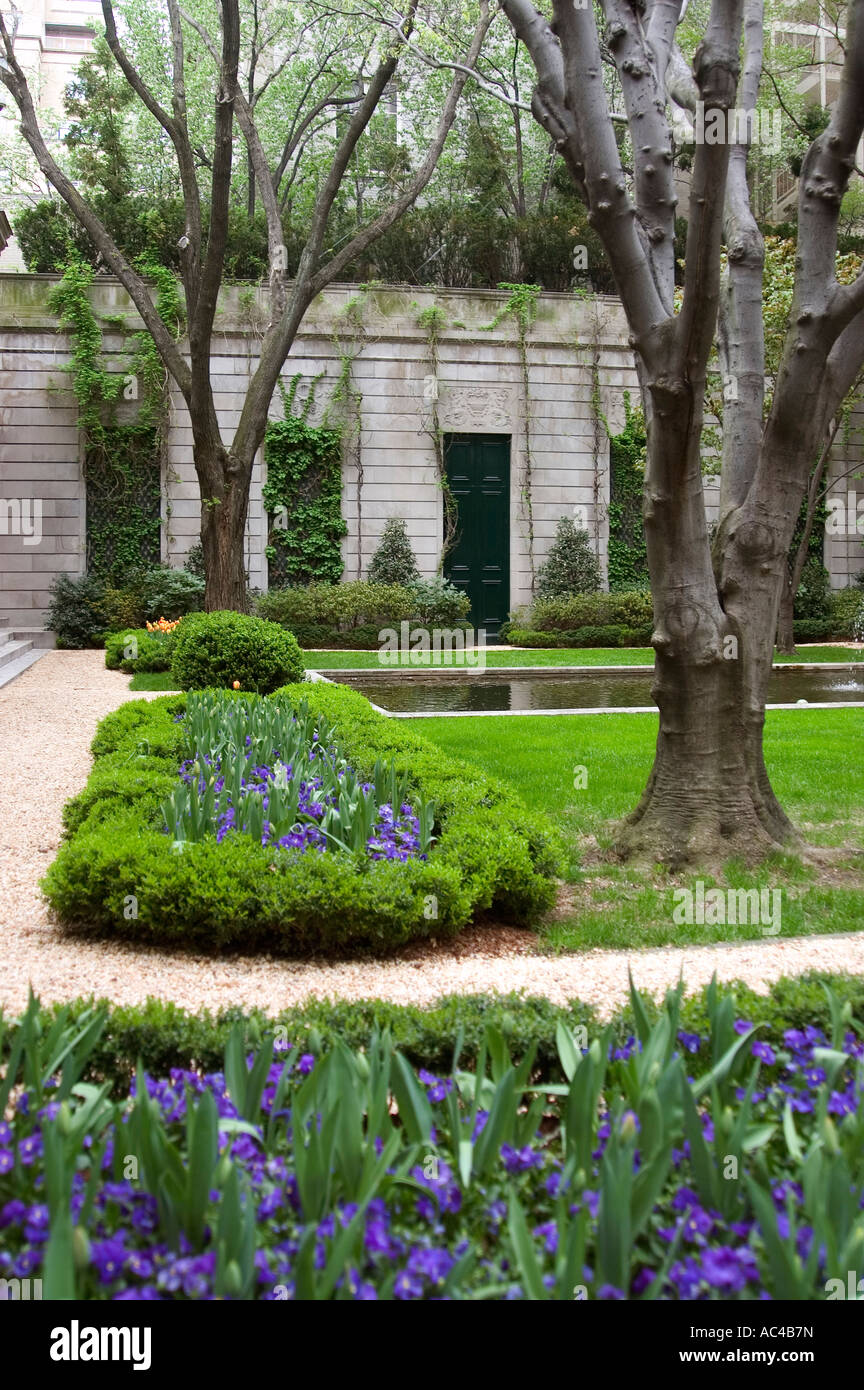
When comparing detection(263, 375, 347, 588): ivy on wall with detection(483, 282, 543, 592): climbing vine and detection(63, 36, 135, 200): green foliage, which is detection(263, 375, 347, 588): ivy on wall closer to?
detection(483, 282, 543, 592): climbing vine

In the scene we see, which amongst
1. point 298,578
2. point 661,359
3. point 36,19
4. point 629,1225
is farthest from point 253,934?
point 36,19

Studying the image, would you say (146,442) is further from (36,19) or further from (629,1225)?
(36,19)

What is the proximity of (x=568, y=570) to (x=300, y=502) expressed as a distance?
18.8ft

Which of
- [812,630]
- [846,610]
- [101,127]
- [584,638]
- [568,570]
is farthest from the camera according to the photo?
[101,127]

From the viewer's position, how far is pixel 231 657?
11531 millimetres

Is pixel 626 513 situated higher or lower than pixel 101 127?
lower

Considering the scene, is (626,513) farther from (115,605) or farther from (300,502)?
(115,605)

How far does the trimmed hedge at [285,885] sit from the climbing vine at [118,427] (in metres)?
17.2

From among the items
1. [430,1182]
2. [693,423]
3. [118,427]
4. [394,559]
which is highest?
[118,427]

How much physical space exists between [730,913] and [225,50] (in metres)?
11.8

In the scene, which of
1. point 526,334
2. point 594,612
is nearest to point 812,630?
point 594,612

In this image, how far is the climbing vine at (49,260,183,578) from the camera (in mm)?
21172

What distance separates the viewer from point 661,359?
560 cm

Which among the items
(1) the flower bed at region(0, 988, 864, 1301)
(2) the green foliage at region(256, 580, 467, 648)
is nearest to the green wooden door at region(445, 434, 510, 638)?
(2) the green foliage at region(256, 580, 467, 648)
